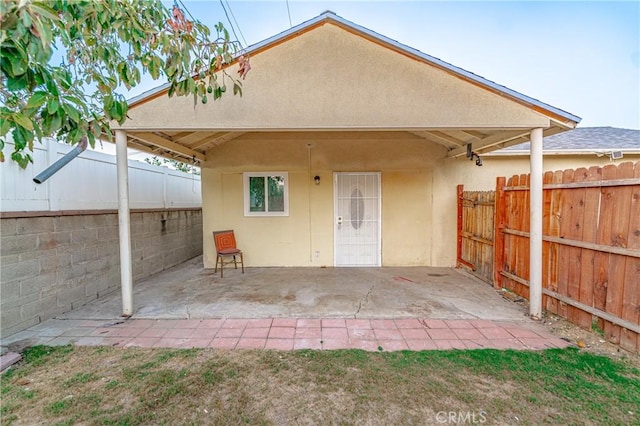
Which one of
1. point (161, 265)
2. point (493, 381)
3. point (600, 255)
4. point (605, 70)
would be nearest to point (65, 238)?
point (161, 265)

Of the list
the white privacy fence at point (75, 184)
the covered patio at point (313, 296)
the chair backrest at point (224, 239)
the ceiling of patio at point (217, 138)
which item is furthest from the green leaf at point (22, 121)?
the chair backrest at point (224, 239)

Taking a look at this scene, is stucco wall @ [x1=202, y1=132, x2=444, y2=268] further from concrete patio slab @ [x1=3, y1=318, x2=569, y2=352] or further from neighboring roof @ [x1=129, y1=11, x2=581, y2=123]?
concrete patio slab @ [x1=3, y1=318, x2=569, y2=352]

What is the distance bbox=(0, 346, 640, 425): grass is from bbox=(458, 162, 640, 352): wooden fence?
0.70 meters

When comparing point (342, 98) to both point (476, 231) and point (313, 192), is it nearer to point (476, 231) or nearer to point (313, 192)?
point (313, 192)

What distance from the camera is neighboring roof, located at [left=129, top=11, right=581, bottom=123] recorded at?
13.3 feet

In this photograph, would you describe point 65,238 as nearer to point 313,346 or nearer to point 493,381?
point 313,346

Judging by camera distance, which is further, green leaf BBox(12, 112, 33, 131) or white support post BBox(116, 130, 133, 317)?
white support post BBox(116, 130, 133, 317)

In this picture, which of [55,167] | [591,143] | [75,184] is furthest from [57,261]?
[591,143]

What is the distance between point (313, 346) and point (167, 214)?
584 centimetres

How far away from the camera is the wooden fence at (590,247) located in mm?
3072

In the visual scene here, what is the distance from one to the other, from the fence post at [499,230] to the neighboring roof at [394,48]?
155 cm

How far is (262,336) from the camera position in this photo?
358 cm

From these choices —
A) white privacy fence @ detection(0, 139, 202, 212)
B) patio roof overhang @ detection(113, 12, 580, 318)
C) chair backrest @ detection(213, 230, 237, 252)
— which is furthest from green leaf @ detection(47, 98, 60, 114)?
chair backrest @ detection(213, 230, 237, 252)

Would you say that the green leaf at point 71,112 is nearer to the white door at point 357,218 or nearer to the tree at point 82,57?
the tree at point 82,57
